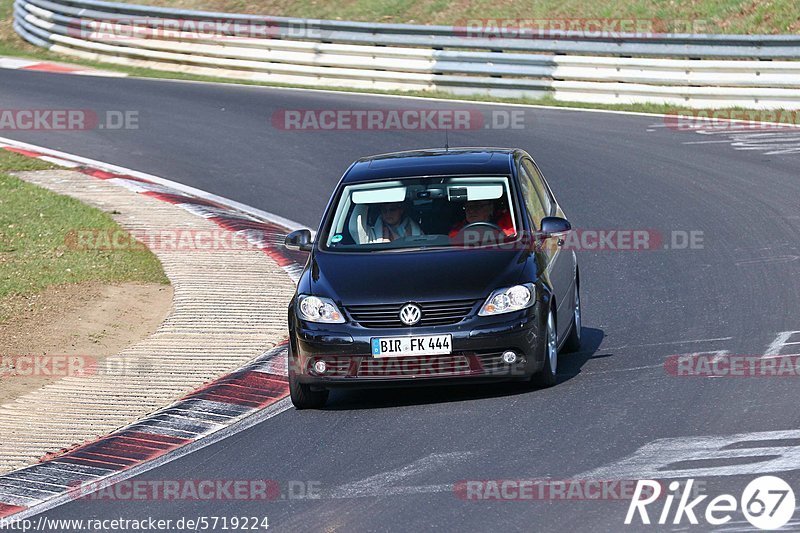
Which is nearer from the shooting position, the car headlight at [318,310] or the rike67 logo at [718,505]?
the rike67 logo at [718,505]

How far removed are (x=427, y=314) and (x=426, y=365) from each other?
1.10 ft

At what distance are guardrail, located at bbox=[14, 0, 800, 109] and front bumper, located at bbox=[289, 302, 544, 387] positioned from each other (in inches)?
528

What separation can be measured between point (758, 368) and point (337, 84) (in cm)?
1782

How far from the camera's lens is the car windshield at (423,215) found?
10.0 m

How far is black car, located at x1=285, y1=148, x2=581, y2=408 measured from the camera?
908 centimetres

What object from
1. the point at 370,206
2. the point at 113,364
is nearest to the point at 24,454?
the point at 113,364

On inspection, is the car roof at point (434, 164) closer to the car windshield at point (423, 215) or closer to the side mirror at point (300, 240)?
the car windshield at point (423, 215)

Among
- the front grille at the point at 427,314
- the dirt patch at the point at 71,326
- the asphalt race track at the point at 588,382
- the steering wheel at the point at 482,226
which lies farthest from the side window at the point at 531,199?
the dirt patch at the point at 71,326

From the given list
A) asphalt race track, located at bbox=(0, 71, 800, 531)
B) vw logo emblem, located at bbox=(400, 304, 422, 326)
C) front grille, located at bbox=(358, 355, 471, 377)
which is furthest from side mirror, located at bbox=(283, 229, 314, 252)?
front grille, located at bbox=(358, 355, 471, 377)

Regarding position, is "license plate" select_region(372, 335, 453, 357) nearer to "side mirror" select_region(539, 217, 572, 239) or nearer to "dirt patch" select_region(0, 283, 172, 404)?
"side mirror" select_region(539, 217, 572, 239)

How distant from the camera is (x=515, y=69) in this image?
24.2 metres

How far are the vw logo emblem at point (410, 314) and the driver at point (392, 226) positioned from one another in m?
1.06

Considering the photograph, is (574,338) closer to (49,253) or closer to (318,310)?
(318,310)

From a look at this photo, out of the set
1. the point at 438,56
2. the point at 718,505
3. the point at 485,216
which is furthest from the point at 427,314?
the point at 438,56
